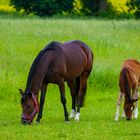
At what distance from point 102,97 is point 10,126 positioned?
6857 millimetres

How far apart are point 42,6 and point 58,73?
168 feet

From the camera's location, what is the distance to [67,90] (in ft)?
67.6

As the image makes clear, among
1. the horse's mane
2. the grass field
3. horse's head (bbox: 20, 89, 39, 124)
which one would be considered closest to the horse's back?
the horse's mane

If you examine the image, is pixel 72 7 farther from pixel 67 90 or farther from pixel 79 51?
pixel 79 51

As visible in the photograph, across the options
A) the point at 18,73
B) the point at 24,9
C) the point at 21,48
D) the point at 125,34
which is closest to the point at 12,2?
the point at 24,9

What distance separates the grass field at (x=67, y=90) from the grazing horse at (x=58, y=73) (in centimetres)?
38

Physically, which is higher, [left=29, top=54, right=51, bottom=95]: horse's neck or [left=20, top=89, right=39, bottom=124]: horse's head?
[left=29, top=54, right=51, bottom=95]: horse's neck

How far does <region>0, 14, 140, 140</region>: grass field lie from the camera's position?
42.8ft

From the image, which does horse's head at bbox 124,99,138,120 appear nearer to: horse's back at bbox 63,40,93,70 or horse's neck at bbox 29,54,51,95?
horse's back at bbox 63,40,93,70

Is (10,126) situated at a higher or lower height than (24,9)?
higher

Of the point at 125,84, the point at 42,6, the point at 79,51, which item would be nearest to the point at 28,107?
the point at 125,84

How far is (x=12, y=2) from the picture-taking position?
68562mm

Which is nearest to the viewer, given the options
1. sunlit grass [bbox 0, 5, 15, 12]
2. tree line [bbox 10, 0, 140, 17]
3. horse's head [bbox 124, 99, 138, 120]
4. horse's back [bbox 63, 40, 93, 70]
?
horse's head [bbox 124, 99, 138, 120]

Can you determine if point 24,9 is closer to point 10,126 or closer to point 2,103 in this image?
point 2,103
